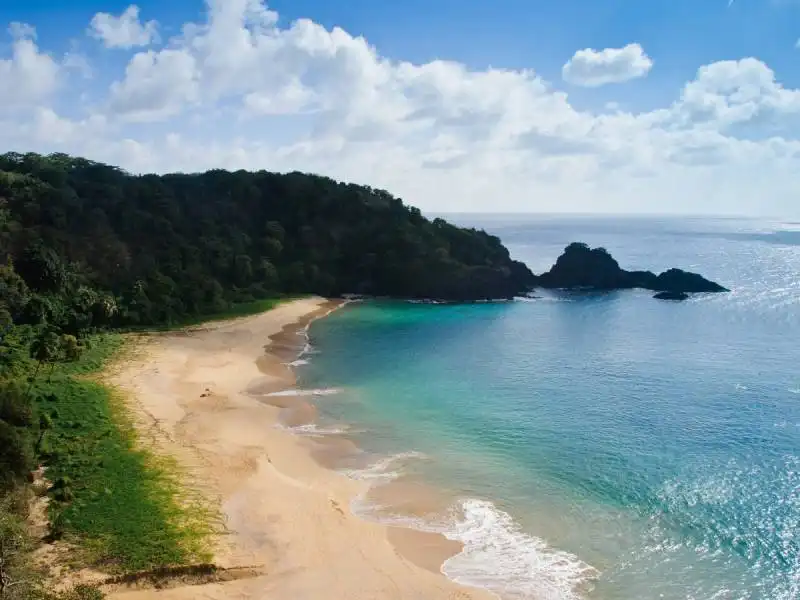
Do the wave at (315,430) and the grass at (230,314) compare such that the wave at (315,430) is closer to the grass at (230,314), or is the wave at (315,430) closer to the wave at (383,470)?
the wave at (383,470)

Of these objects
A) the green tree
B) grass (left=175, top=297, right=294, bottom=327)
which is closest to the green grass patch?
the green tree

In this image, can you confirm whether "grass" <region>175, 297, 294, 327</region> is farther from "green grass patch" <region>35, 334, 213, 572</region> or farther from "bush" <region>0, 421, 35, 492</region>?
"bush" <region>0, 421, 35, 492</region>

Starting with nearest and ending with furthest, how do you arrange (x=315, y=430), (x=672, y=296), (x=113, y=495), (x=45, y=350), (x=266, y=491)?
(x=113, y=495)
(x=266, y=491)
(x=315, y=430)
(x=45, y=350)
(x=672, y=296)

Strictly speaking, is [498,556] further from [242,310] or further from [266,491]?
[242,310]

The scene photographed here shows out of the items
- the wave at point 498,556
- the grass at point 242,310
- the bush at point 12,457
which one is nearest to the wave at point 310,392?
the wave at point 498,556

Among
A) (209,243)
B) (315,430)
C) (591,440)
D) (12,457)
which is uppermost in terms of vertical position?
(209,243)

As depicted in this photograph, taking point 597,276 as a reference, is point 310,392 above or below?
below

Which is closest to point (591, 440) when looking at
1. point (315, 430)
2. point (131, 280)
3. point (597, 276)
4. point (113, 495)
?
point (315, 430)
